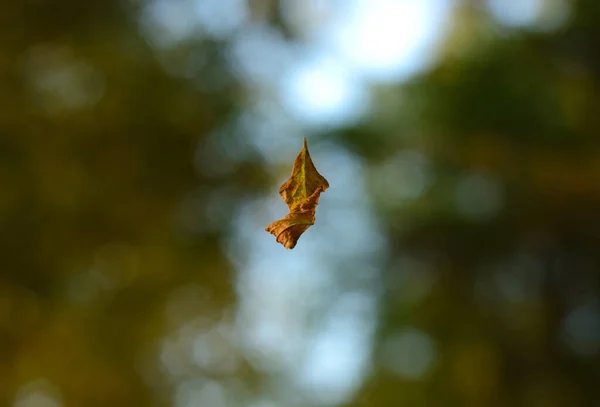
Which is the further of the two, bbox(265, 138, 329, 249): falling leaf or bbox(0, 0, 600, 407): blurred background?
bbox(0, 0, 600, 407): blurred background

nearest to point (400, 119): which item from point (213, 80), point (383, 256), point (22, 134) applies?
point (383, 256)

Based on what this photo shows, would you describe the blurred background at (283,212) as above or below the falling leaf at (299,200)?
above

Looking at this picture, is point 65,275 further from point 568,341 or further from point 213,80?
point 568,341

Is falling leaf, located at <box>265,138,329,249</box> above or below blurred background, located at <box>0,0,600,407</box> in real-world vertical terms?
below

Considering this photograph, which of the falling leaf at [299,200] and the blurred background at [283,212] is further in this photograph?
the blurred background at [283,212]
